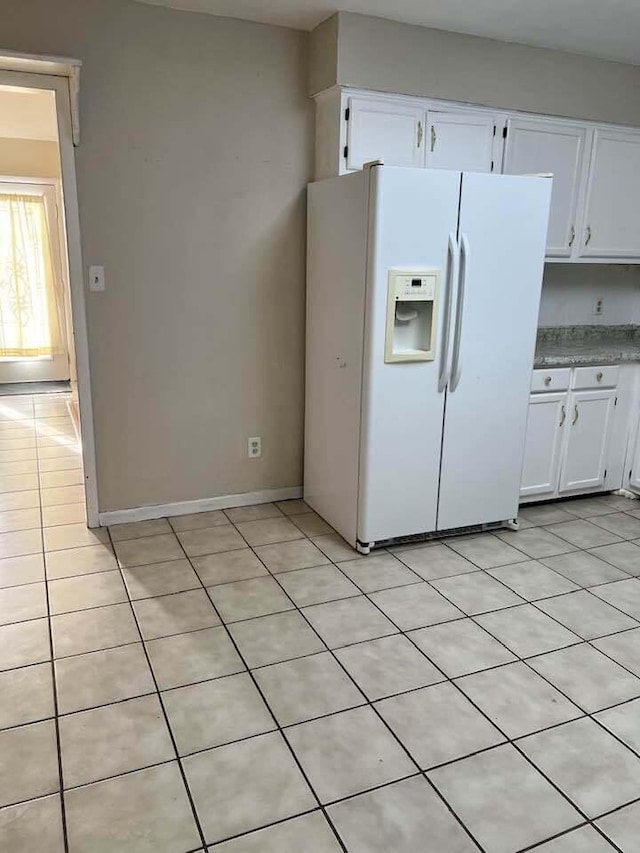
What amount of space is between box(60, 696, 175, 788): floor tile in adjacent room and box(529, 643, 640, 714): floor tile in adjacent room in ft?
4.12

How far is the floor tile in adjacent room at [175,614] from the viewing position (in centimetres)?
247

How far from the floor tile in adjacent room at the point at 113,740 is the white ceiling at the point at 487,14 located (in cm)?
287

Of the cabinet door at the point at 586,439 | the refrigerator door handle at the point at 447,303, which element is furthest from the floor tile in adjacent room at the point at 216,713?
the cabinet door at the point at 586,439

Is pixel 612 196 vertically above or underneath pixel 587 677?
above

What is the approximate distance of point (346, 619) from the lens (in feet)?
8.41

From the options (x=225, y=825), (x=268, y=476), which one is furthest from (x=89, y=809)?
(x=268, y=476)

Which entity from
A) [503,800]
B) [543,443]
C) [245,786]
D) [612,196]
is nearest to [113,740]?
[245,786]

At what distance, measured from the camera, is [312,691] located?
2.14m

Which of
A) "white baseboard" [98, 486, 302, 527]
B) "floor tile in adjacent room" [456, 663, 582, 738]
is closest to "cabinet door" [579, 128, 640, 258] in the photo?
"white baseboard" [98, 486, 302, 527]

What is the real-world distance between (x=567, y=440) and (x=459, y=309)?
3.88 feet

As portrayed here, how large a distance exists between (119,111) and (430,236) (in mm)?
1514

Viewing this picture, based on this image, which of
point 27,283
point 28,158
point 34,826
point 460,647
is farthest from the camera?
point 27,283

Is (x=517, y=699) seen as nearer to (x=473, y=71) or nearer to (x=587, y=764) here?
(x=587, y=764)

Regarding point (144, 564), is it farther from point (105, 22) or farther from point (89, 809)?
point (105, 22)
